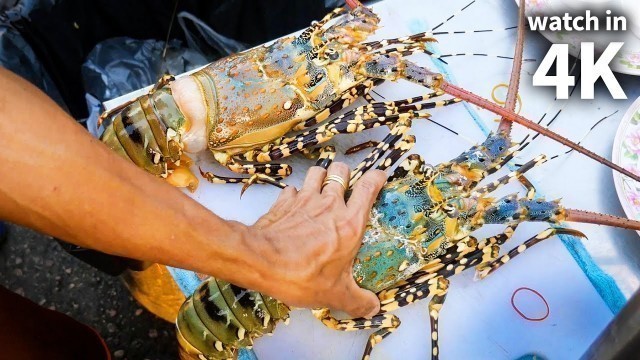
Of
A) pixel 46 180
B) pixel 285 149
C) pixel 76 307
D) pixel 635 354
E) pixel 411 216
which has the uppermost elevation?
pixel 46 180

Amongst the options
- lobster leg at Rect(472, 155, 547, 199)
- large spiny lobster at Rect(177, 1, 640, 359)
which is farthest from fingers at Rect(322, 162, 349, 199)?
lobster leg at Rect(472, 155, 547, 199)

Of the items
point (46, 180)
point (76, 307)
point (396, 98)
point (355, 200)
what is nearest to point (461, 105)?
point (396, 98)

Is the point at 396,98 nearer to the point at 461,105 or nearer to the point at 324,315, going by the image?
the point at 461,105

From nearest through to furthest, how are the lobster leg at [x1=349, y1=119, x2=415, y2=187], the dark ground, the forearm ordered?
1. the forearm
2. the lobster leg at [x1=349, y1=119, x2=415, y2=187]
3. the dark ground

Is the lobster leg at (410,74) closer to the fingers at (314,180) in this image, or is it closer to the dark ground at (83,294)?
the fingers at (314,180)

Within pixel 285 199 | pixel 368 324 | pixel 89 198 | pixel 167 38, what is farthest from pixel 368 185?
pixel 167 38

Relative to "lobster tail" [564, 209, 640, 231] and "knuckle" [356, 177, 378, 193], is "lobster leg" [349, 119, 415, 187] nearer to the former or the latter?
"knuckle" [356, 177, 378, 193]

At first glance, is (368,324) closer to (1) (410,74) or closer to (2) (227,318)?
(2) (227,318)
